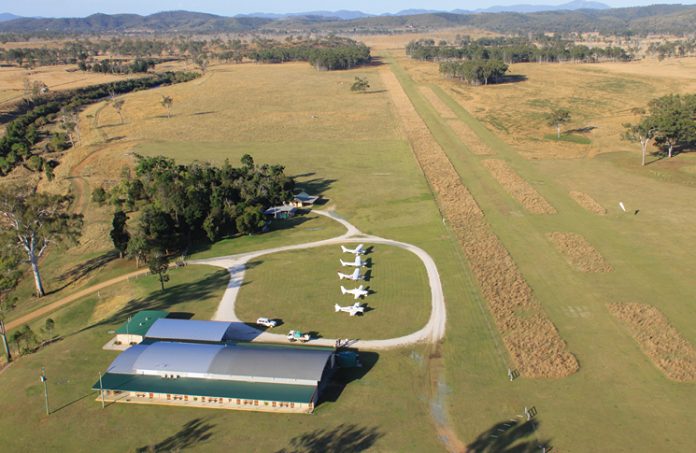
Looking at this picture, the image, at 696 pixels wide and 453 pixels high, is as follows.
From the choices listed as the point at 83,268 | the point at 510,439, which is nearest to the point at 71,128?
the point at 83,268

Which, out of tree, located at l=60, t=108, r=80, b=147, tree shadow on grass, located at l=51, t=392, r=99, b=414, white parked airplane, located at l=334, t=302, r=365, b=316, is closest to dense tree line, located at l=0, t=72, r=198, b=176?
tree, located at l=60, t=108, r=80, b=147

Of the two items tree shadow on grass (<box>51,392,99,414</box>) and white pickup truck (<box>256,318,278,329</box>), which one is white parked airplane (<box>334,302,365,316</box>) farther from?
tree shadow on grass (<box>51,392,99,414</box>)

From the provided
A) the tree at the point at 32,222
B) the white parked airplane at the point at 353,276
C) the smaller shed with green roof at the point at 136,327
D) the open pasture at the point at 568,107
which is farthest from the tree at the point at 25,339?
the open pasture at the point at 568,107

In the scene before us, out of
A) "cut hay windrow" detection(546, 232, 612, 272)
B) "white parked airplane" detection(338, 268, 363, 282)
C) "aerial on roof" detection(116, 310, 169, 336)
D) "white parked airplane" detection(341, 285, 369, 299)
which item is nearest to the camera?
"aerial on roof" detection(116, 310, 169, 336)

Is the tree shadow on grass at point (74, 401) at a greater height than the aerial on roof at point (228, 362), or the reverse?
the aerial on roof at point (228, 362)

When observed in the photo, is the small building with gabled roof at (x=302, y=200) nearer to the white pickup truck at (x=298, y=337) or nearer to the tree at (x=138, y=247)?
the tree at (x=138, y=247)
